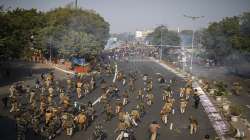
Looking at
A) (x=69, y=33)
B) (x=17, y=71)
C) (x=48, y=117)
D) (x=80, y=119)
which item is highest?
(x=69, y=33)

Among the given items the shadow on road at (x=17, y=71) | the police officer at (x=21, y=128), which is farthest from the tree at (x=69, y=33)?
the police officer at (x=21, y=128)

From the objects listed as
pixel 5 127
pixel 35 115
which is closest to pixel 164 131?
pixel 35 115

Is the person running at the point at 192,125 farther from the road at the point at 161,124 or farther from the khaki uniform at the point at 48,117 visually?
the khaki uniform at the point at 48,117

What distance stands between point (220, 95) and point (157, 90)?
295 inches

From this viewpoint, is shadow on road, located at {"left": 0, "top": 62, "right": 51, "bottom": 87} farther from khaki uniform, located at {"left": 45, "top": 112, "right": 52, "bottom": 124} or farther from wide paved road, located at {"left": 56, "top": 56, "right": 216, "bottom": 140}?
khaki uniform, located at {"left": 45, "top": 112, "right": 52, "bottom": 124}

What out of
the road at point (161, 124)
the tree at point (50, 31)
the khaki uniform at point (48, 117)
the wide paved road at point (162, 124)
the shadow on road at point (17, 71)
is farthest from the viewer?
the tree at point (50, 31)

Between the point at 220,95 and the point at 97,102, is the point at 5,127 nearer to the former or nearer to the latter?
the point at 97,102

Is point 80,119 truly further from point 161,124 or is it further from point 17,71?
point 17,71

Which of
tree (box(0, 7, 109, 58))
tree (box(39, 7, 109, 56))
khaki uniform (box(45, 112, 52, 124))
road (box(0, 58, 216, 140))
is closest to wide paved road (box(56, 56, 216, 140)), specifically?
road (box(0, 58, 216, 140))

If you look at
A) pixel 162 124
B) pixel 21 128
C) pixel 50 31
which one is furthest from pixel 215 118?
pixel 50 31

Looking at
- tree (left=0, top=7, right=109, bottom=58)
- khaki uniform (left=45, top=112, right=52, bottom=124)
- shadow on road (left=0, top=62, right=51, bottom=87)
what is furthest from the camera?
tree (left=0, top=7, right=109, bottom=58)

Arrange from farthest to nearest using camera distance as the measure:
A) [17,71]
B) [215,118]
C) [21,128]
Answer: [17,71], [215,118], [21,128]

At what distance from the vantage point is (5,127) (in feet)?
83.7

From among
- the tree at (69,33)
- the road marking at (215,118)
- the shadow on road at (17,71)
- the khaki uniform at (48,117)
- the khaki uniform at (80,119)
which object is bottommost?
the road marking at (215,118)
